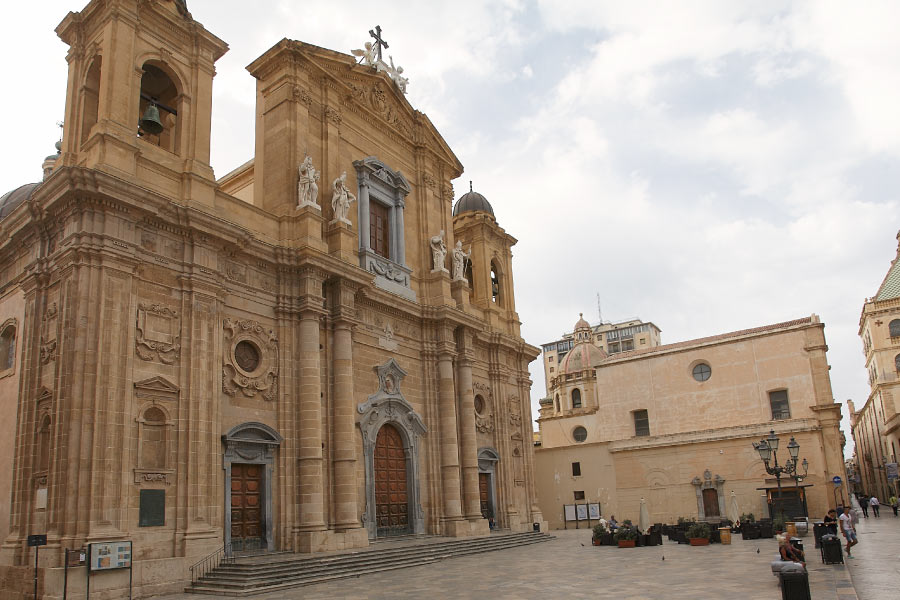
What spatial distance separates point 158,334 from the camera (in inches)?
705

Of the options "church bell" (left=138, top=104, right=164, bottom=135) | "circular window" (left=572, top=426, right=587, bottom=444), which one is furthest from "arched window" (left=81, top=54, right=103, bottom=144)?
"circular window" (left=572, top=426, right=587, bottom=444)

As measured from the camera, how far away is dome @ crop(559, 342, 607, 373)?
66.0m

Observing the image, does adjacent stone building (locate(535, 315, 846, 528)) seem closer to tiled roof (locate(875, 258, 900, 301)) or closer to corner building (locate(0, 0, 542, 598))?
corner building (locate(0, 0, 542, 598))

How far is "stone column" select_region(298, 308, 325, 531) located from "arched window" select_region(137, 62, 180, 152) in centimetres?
639

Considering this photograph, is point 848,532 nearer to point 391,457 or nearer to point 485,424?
point 391,457

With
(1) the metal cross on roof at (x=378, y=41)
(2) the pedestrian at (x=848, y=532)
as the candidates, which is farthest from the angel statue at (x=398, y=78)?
(2) the pedestrian at (x=848, y=532)

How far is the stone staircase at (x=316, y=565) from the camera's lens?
16.4 meters

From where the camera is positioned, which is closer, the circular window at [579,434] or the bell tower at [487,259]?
the bell tower at [487,259]

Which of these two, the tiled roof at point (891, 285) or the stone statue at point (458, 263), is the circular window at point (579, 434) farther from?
the stone statue at point (458, 263)

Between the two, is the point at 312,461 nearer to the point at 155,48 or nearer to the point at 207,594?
the point at 207,594

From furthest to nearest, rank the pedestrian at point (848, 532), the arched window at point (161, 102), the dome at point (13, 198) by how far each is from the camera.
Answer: the dome at point (13, 198) → the arched window at point (161, 102) → the pedestrian at point (848, 532)

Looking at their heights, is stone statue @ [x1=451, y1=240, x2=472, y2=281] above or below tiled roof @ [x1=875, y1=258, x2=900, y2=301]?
below

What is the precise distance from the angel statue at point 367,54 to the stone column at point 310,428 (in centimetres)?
1136

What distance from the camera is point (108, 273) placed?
16.9 metres
